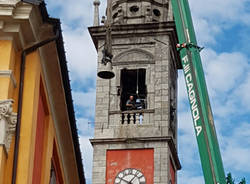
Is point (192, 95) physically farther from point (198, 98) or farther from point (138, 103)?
point (138, 103)

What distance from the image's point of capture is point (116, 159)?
38.2 m

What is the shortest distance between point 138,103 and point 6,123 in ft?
94.1

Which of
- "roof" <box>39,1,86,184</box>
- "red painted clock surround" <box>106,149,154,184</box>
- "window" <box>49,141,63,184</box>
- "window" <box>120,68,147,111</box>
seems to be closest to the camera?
"roof" <box>39,1,86,184</box>

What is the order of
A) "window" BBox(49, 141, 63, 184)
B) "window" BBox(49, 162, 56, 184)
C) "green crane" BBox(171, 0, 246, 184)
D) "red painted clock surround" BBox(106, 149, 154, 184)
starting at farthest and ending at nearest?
"red painted clock surround" BBox(106, 149, 154, 184), "green crane" BBox(171, 0, 246, 184), "window" BBox(49, 141, 63, 184), "window" BBox(49, 162, 56, 184)

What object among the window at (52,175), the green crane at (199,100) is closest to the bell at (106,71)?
the window at (52,175)

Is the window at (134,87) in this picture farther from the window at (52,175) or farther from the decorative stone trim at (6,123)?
the decorative stone trim at (6,123)

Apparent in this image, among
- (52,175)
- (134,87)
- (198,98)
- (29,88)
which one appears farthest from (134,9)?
(29,88)

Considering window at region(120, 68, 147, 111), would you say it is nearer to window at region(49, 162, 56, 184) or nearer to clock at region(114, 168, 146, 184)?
clock at region(114, 168, 146, 184)

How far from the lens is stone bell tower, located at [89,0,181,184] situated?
3797 centimetres

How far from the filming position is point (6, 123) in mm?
10883

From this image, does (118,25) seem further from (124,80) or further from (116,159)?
(116,159)

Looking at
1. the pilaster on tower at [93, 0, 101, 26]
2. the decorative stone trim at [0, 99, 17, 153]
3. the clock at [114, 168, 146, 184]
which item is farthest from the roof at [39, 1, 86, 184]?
the pilaster on tower at [93, 0, 101, 26]

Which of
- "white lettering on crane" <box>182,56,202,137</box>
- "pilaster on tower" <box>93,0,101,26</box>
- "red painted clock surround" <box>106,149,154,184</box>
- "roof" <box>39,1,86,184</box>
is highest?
"pilaster on tower" <box>93,0,101,26</box>

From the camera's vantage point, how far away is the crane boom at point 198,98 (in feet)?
56.6
